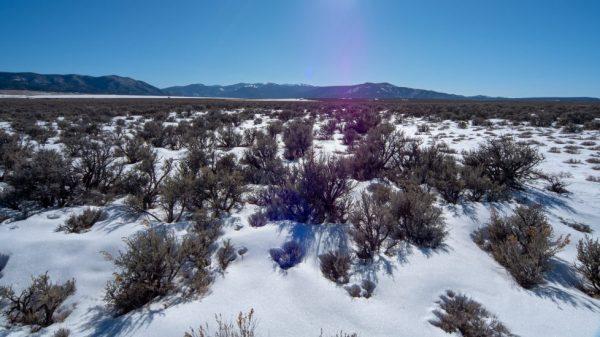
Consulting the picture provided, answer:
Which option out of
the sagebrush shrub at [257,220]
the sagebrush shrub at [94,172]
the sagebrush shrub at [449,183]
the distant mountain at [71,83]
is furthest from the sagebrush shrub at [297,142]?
the distant mountain at [71,83]

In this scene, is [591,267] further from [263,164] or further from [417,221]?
[263,164]

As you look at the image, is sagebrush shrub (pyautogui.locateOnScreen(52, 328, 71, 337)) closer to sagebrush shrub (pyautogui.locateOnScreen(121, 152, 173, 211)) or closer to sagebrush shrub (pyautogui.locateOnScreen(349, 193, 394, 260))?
sagebrush shrub (pyautogui.locateOnScreen(121, 152, 173, 211))

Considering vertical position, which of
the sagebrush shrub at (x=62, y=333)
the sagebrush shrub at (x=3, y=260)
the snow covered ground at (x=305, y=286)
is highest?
the snow covered ground at (x=305, y=286)

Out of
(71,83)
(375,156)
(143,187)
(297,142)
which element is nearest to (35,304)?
(143,187)

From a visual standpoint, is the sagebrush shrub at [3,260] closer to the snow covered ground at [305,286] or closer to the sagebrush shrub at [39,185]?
the snow covered ground at [305,286]

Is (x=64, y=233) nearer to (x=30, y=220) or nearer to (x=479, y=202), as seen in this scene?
(x=30, y=220)
